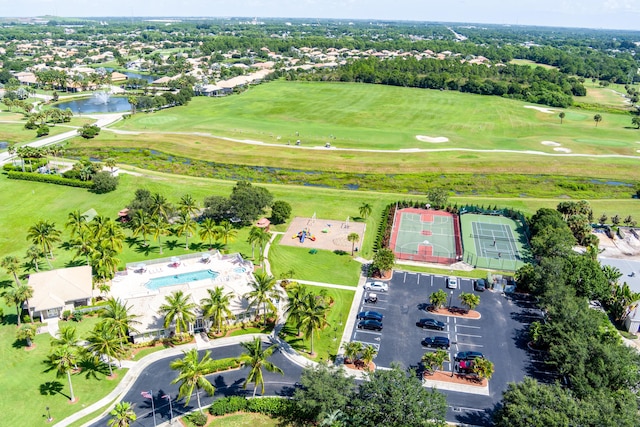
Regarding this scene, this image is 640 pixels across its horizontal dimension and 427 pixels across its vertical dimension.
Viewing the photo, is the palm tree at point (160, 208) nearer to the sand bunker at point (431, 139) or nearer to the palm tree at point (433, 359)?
the palm tree at point (433, 359)

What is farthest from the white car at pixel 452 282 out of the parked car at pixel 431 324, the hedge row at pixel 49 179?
the hedge row at pixel 49 179

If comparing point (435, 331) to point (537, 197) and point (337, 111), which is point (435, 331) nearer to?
point (537, 197)

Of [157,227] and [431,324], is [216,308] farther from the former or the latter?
[431,324]

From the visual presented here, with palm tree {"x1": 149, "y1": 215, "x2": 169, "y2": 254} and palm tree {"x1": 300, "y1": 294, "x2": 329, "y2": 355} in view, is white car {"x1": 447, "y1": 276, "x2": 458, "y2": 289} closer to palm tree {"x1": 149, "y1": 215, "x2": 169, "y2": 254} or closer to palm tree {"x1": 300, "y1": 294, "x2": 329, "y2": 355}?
palm tree {"x1": 300, "y1": 294, "x2": 329, "y2": 355}

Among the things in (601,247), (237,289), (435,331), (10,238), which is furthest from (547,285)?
(10,238)

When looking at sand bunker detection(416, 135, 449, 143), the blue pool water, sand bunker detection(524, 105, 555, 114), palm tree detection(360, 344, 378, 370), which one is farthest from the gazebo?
sand bunker detection(524, 105, 555, 114)

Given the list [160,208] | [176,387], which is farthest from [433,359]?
[160,208]

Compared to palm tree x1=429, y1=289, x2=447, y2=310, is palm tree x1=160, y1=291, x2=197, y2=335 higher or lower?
palm tree x1=160, y1=291, x2=197, y2=335
